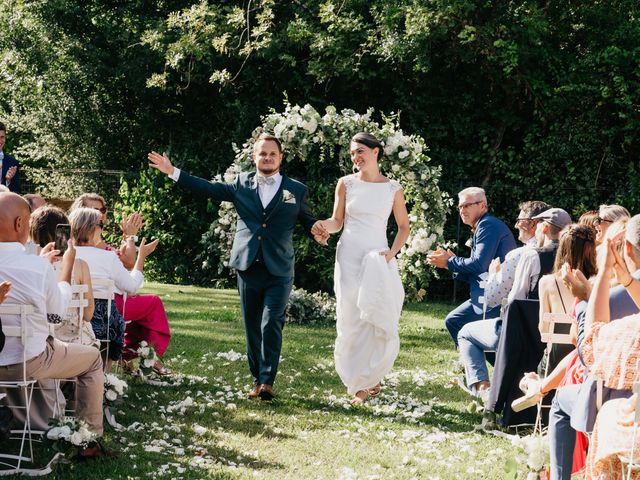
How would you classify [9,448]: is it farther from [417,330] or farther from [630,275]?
[417,330]

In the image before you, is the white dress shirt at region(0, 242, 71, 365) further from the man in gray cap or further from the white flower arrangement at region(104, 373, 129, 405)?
the man in gray cap

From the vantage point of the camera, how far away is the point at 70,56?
746 inches

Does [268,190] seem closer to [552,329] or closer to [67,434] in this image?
[552,329]

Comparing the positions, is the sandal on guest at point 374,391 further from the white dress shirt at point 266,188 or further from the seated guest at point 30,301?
the seated guest at point 30,301

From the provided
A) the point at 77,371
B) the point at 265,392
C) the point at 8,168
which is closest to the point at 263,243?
the point at 265,392

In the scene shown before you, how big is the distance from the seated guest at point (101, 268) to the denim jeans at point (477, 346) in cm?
248

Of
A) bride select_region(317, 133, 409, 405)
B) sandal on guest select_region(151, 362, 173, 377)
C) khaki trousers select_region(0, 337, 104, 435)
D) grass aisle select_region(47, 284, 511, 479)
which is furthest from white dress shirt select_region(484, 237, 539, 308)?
khaki trousers select_region(0, 337, 104, 435)

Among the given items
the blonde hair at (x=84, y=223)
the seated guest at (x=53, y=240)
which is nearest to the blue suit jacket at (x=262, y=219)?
the blonde hair at (x=84, y=223)

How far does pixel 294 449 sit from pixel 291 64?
12289 mm

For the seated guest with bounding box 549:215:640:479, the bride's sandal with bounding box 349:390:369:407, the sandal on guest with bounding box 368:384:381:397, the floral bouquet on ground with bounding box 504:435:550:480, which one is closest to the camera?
the seated guest with bounding box 549:215:640:479

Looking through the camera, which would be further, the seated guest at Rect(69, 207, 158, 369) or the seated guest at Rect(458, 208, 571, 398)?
the seated guest at Rect(458, 208, 571, 398)

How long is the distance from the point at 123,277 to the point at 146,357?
0.90m

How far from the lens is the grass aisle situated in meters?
4.87

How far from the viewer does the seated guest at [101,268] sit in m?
5.87
